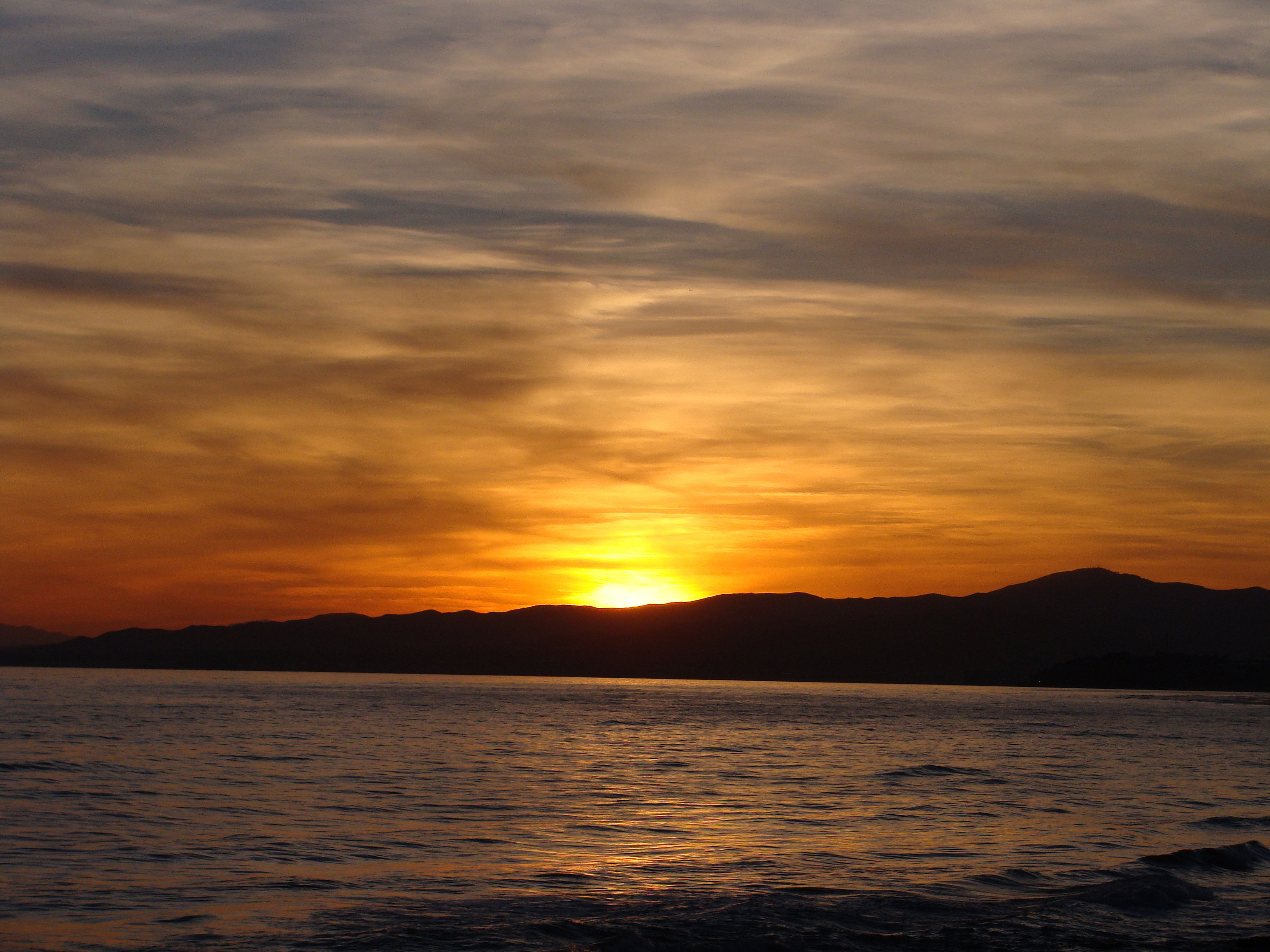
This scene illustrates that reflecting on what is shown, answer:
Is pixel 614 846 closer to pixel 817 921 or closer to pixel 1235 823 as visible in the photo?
pixel 817 921

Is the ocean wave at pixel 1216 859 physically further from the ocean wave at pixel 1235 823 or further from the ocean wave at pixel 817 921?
the ocean wave at pixel 1235 823

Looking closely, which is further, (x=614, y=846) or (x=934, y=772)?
(x=934, y=772)

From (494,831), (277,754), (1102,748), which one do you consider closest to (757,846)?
(494,831)

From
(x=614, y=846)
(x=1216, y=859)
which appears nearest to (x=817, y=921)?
(x=614, y=846)

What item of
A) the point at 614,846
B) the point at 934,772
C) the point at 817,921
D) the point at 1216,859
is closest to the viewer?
the point at 817,921

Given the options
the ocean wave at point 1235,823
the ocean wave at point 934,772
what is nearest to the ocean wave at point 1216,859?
the ocean wave at point 1235,823

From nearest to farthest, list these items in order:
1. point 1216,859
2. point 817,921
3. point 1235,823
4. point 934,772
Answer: point 817,921
point 1216,859
point 1235,823
point 934,772

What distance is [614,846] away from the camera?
31297 mm

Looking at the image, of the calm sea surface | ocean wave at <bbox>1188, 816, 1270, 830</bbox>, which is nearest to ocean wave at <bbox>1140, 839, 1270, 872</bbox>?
the calm sea surface

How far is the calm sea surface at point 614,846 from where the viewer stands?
69.8ft

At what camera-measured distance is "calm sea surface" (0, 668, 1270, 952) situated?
21266 millimetres

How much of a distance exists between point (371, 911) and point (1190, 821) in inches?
1191

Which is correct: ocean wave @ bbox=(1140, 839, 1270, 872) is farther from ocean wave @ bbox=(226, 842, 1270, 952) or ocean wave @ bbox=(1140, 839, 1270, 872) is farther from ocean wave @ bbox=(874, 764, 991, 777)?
ocean wave @ bbox=(874, 764, 991, 777)

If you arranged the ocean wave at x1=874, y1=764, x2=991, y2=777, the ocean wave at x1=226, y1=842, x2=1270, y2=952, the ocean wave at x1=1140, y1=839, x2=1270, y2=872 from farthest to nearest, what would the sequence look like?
1. the ocean wave at x1=874, y1=764, x2=991, y2=777
2. the ocean wave at x1=1140, y1=839, x2=1270, y2=872
3. the ocean wave at x1=226, y1=842, x2=1270, y2=952
